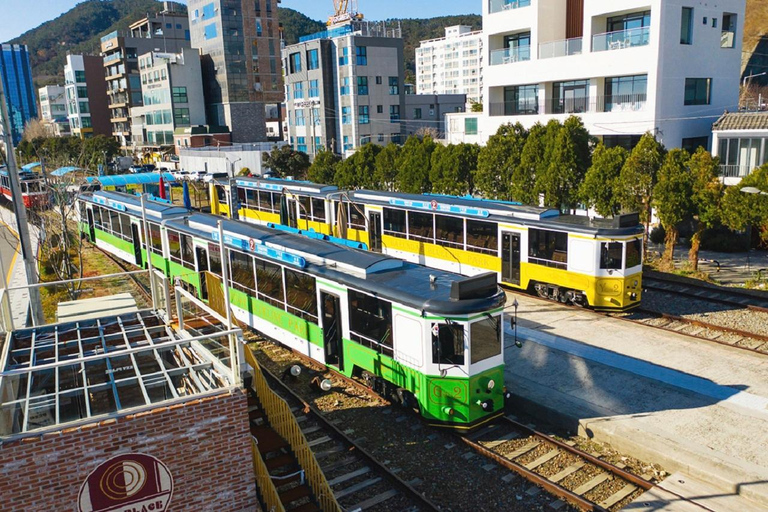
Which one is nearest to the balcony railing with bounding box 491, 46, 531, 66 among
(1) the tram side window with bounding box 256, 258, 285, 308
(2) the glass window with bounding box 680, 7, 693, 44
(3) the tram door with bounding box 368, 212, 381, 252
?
(2) the glass window with bounding box 680, 7, 693, 44

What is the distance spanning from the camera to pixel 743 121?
97.2 feet

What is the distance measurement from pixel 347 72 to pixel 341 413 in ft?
177

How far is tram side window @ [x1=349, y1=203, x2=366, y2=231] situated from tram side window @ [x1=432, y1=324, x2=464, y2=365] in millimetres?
14555

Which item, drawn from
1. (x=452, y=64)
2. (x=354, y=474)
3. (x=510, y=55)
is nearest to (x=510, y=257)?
(x=354, y=474)

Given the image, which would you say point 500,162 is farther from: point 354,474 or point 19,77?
point 19,77

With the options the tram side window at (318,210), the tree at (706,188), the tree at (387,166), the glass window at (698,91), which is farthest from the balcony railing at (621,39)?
the tram side window at (318,210)

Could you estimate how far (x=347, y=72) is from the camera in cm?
6250

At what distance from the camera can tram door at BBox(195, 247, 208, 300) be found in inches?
752

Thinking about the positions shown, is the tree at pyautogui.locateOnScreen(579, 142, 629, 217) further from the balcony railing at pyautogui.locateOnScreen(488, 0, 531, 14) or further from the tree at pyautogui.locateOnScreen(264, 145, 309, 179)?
the tree at pyautogui.locateOnScreen(264, 145, 309, 179)

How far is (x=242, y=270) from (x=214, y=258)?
161 centimetres

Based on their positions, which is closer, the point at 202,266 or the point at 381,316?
the point at 381,316

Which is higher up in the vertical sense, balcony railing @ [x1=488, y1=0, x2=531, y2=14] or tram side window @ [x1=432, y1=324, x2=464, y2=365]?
balcony railing @ [x1=488, y1=0, x2=531, y2=14]

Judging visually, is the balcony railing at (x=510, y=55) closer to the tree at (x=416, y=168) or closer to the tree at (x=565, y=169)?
the tree at (x=416, y=168)

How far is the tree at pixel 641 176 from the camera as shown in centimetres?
2264
